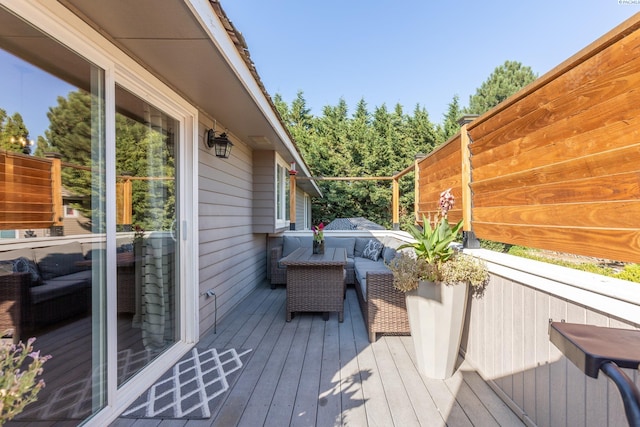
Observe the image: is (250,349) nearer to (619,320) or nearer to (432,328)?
(432,328)

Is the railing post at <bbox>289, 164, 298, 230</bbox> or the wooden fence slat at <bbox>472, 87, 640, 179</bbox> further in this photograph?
the railing post at <bbox>289, 164, 298, 230</bbox>

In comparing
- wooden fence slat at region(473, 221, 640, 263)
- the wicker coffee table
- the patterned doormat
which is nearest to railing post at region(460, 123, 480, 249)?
wooden fence slat at region(473, 221, 640, 263)

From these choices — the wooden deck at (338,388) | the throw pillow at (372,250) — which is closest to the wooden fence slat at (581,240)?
the wooden deck at (338,388)

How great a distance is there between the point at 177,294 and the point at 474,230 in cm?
254

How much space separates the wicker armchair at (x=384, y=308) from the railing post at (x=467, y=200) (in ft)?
2.77

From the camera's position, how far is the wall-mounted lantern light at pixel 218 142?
10.9ft

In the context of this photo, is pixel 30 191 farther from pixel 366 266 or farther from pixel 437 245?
pixel 366 266

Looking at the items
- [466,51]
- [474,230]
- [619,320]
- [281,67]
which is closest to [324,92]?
[281,67]

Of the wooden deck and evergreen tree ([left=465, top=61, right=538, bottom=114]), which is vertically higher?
evergreen tree ([left=465, top=61, right=538, bottom=114])

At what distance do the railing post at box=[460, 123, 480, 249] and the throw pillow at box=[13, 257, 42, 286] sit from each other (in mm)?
2746

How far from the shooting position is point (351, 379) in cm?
234

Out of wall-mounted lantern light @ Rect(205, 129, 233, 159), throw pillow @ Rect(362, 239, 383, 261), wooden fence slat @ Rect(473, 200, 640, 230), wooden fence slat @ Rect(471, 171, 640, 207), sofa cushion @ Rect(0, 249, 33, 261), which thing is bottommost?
throw pillow @ Rect(362, 239, 383, 261)

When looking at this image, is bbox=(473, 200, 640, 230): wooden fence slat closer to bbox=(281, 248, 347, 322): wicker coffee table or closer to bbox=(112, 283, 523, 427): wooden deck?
bbox=(112, 283, 523, 427): wooden deck

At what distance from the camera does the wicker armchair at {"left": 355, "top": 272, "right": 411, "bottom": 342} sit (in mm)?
3059
